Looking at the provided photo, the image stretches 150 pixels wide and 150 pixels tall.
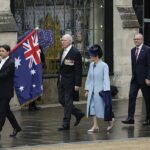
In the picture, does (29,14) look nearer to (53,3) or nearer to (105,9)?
(53,3)

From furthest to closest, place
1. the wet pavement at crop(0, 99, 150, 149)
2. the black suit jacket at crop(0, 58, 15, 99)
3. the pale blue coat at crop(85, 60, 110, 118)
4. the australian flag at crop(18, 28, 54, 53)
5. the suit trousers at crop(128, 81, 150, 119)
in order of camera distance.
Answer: the australian flag at crop(18, 28, 54, 53), the suit trousers at crop(128, 81, 150, 119), the pale blue coat at crop(85, 60, 110, 118), the wet pavement at crop(0, 99, 150, 149), the black suit jacket at crop(0, 58, 15, 99)

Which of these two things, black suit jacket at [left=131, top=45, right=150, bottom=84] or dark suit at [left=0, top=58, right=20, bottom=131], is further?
black suit jacket at [left=131, top=45, right=150, bottom=84]

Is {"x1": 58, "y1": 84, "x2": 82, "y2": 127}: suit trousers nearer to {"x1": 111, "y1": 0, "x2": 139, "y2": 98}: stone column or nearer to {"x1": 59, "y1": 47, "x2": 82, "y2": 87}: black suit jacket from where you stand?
{"x1": 59, "y1": 47, "x2": 82, "y2": 87}: black suit jacket

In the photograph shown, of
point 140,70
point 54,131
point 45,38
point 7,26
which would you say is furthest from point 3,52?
point 45,38

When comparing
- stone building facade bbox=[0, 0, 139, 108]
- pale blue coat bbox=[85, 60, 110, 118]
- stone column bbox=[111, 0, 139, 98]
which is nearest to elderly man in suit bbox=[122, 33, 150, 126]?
pale blue coat bbox=[85, 60, 110, 118]

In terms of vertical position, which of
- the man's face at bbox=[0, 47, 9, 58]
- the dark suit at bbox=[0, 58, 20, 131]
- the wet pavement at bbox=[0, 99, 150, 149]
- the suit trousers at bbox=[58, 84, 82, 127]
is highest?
the man's face at bbox=[0, 47, 9, 58]

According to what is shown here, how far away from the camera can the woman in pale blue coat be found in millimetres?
13164

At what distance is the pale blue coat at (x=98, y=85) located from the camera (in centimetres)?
1316

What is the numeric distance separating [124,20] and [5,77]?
7.42 meters

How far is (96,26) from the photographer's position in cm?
1947

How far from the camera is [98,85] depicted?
13.2m

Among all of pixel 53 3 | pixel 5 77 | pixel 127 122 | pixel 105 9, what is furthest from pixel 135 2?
pixel 5 77

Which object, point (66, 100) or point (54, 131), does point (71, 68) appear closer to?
point (66, 100)

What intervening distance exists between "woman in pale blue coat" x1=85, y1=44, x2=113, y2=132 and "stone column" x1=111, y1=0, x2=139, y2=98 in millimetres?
5973
